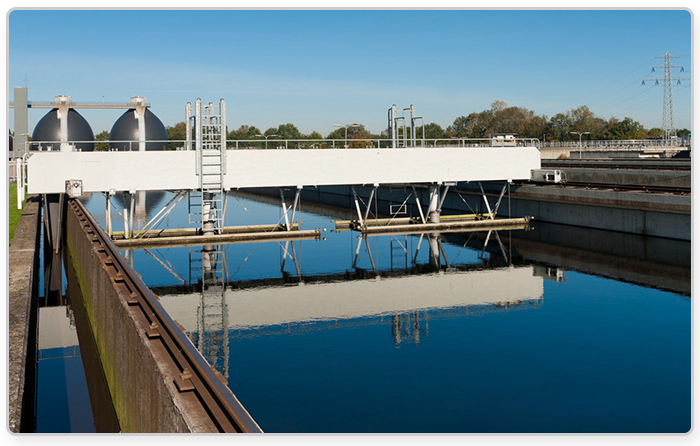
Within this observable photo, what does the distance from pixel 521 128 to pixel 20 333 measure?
124m

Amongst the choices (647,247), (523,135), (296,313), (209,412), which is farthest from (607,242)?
(523,135)

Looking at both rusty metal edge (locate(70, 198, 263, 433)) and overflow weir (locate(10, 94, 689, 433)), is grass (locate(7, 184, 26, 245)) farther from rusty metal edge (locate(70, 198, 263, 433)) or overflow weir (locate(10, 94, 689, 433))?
rusty metal edge (locate(70, 198, 263, 433))

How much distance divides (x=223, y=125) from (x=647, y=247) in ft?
66.9

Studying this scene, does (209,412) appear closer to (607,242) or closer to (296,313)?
(296,313)

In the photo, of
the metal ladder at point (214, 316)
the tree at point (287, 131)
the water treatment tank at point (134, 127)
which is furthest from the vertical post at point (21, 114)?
the tree at point (287, 131)

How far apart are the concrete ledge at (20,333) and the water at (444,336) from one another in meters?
3.77

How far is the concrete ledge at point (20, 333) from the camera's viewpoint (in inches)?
404

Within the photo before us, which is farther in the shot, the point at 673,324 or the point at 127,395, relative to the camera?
the point at 673,324

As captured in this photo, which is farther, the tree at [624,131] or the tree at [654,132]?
the tree at [654,132]

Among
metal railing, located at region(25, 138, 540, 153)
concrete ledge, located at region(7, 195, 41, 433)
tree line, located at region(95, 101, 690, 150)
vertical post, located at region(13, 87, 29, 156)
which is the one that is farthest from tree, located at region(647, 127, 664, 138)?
concrete ledge, located at region(7, 195, 41, 433)

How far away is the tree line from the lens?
4769 inches

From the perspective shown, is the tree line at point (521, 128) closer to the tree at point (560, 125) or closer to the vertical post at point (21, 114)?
the tree at point (560, 125)

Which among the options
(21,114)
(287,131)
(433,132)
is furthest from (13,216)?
(287,131)

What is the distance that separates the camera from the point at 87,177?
32.6 metres
